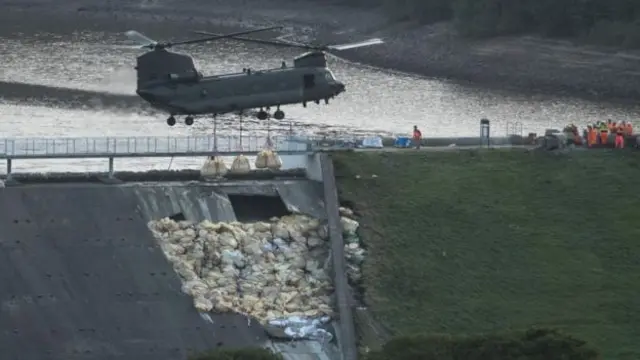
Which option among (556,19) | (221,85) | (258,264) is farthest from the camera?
(556,19)

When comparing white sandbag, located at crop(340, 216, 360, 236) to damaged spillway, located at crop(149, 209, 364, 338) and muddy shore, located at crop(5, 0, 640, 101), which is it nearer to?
damaged spillway, located at crop(149, 209, 364, 338)

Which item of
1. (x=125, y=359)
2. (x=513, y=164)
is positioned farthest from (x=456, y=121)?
(x=125, y=359)

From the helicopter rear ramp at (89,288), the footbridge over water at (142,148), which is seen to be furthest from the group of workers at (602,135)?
the helicopter rear ramp at (89,288)

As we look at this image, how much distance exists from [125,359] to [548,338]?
397 inches

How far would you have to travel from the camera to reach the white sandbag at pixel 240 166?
43188 mm

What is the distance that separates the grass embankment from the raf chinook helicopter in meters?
2.17

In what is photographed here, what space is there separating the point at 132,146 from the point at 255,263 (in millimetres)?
6202

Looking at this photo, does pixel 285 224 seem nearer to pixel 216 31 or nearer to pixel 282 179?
pixel 282 179

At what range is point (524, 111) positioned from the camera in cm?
7044

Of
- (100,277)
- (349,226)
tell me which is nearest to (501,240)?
(349,226)

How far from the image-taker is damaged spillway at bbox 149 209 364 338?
3900 centimetres

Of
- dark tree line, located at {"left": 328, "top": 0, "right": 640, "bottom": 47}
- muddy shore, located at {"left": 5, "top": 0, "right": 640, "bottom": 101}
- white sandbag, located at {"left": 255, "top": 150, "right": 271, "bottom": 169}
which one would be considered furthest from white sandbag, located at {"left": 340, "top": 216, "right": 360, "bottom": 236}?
dark tree line, located at {"left": 328, "top": 0, "right": 640, "bottom": 47}

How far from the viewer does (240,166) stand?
142ft

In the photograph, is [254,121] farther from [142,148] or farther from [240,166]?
[240,166]
